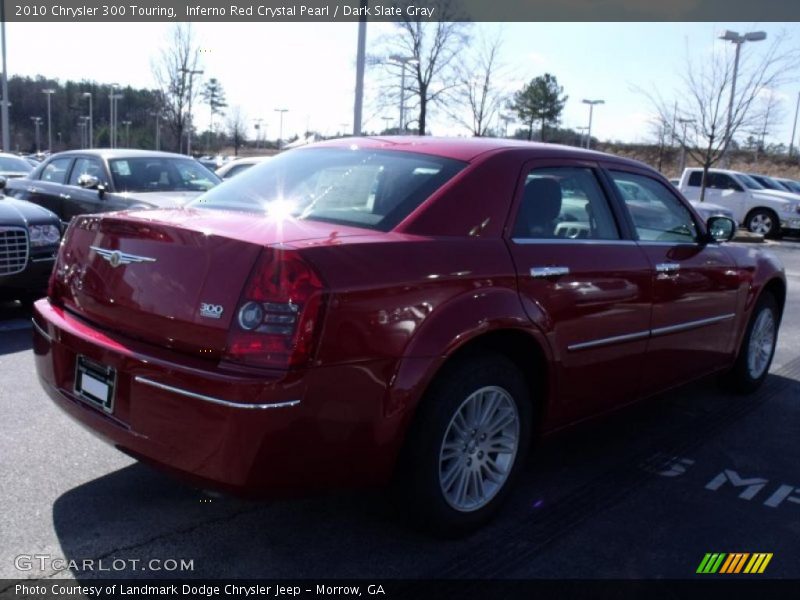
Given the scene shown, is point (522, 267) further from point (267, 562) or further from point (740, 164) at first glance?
point (740, 164)

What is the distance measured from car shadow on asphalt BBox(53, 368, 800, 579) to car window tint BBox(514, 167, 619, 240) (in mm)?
960

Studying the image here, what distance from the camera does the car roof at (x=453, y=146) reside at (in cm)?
346

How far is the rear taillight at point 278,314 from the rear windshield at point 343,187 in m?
0.58

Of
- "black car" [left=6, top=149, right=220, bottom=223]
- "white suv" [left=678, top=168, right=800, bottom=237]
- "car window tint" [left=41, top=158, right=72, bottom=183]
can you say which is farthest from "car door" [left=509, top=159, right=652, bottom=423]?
"white suv" [left=678, top=168, right=800, bottom=237]

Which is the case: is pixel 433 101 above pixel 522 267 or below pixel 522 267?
above

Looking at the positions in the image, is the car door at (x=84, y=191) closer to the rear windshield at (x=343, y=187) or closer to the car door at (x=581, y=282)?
the rear windshield at (x=343, y=187)

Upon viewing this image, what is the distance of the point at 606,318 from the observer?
3631mm

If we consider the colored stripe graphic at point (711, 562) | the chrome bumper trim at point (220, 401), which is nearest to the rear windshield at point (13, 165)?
the chrome bumper trim at point (220, 401)

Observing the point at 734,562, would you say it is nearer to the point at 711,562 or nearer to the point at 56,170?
the point at 711,562

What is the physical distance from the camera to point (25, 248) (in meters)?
6.64

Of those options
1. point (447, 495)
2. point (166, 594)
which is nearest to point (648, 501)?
point (447, 495)

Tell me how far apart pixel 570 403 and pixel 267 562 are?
5.13 ft

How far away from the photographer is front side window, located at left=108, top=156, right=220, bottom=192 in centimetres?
909

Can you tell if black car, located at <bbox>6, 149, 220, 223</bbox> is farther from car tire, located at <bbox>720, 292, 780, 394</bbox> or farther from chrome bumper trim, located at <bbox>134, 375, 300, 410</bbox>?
chrome bumper trim, located at <bbox>134, 375, 300, 410</bbox>
